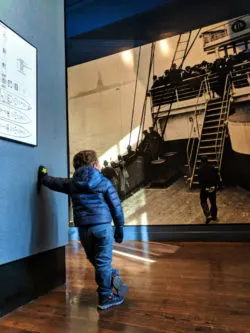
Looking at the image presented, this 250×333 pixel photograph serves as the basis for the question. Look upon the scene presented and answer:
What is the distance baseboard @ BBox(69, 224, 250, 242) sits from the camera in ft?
12.8

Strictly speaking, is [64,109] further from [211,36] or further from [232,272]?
[211,36]

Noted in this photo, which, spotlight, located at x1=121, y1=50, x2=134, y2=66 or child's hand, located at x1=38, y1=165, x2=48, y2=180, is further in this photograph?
spotlight, located at x1=121, y1=50, x2=134, y2=66

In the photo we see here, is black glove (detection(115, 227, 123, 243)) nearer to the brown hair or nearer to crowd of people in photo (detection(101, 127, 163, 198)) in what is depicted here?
the brown hair

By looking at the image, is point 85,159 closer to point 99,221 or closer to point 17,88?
point 99,221

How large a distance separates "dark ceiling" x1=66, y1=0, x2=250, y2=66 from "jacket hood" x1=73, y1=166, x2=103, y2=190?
11.6 feet

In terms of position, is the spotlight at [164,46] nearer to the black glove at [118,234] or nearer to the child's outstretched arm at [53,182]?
the child's outstretched arm at [53,182]

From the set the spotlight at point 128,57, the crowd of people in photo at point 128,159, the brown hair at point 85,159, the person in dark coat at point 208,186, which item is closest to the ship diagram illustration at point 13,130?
the brown hair at point 85,159

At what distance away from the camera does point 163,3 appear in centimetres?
452

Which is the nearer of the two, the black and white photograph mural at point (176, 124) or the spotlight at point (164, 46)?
the black and white photograph mural at point (176, 124)

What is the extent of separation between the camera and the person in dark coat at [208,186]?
411 centimetres

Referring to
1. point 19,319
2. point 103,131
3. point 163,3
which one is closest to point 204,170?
point 103,131

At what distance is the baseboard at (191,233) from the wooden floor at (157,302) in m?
0.97

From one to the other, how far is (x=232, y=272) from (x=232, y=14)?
146 inches

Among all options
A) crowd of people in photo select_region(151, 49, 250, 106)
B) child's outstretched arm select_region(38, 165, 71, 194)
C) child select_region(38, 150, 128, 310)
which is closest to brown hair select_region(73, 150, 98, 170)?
child select_region(38, 150, 128, 310)
